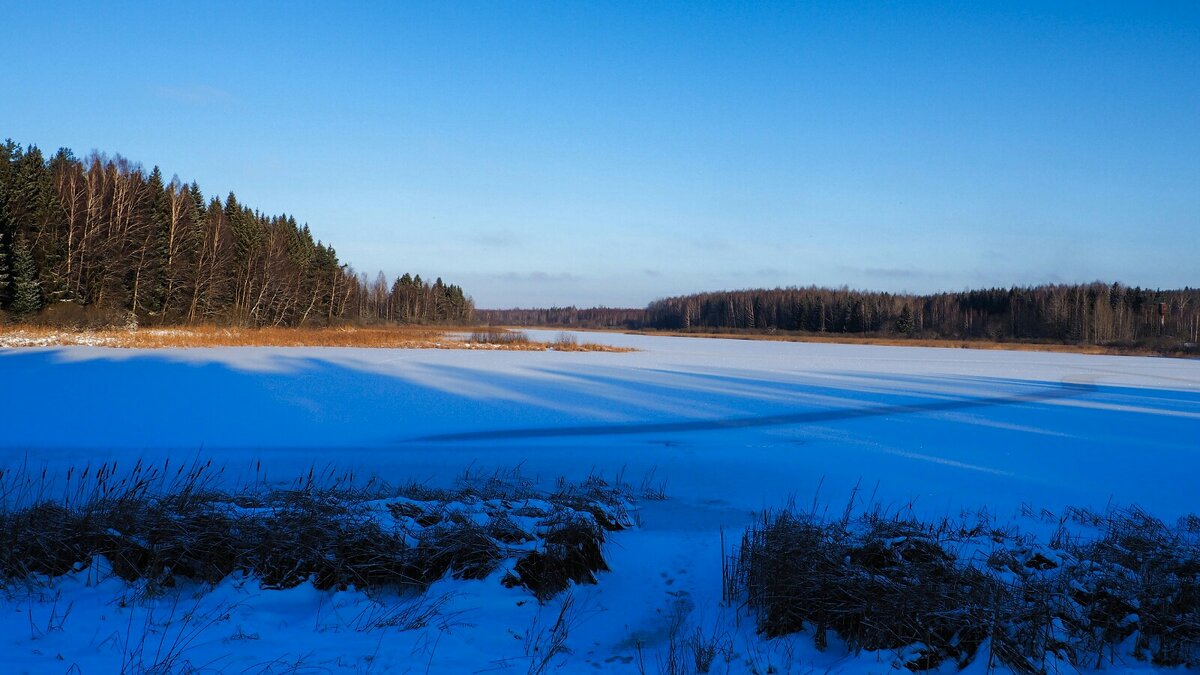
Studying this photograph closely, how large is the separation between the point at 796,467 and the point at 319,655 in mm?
6161

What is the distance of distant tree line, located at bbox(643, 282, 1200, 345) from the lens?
6669 centimetres

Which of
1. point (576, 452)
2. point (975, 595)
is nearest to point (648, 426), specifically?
point (576, 452)

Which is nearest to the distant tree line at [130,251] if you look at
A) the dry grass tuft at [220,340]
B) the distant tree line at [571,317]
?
the dry grass tuft at [220,340]

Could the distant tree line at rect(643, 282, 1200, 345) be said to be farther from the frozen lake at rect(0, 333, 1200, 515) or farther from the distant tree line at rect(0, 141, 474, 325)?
the distant tree line at rect(0, 141, 474, 325)

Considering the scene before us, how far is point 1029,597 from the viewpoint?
3721 millimetres

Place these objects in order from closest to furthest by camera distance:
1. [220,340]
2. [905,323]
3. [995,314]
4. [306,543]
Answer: [306,543], [220,340], [905,323], [995,314]

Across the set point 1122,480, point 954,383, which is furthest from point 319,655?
point 954,383

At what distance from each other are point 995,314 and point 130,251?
84.5m

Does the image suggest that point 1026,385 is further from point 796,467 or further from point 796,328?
point 796,328

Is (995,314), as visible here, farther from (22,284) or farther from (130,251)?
(22,284)

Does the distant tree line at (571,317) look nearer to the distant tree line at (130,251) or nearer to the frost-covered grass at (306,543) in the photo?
the distant tree line at (130,251)

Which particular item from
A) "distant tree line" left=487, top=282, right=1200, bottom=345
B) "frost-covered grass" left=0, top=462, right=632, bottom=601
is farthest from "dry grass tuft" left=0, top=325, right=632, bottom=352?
"distant tree line" left=487, top=282, right=1200, bottom=345

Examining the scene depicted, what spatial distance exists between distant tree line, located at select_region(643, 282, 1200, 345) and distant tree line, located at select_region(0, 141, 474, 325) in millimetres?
61419

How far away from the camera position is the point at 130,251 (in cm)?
3434
